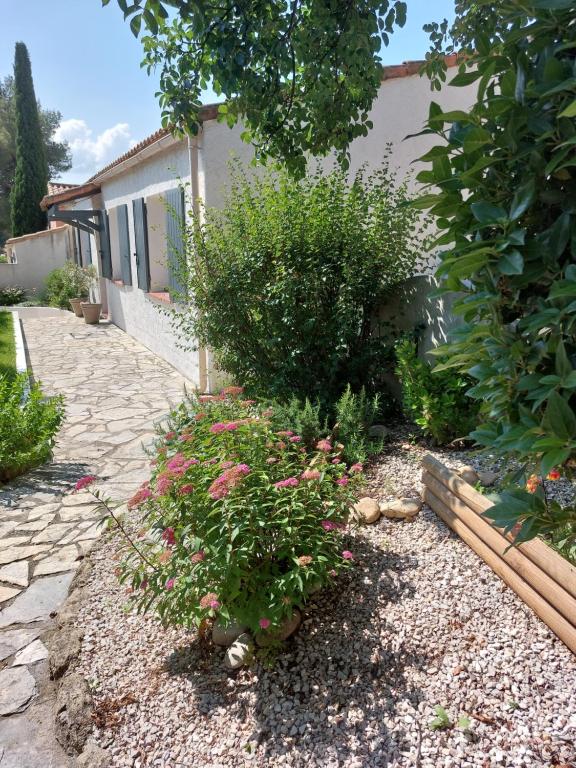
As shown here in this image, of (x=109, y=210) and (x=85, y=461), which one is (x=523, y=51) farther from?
(x=109, y=210)

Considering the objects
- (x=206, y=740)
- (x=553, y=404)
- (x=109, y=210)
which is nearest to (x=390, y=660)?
(x=206, y=740)

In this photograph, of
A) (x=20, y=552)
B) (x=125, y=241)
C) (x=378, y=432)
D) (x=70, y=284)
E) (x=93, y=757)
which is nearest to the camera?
(x=93, y=757)

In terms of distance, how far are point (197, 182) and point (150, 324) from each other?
410 centimetres

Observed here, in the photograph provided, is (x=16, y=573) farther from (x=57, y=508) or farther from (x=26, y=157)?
(x=26, y=157)

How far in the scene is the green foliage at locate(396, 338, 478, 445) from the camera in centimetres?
422

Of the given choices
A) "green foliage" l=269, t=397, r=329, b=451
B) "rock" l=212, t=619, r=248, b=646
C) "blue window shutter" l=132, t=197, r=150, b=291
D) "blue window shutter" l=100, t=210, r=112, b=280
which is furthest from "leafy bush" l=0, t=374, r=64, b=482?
"blue window shutter" l=100, t=210, r=112, b=280

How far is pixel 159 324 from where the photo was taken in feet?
33.4

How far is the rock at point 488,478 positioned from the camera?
345 centimetres

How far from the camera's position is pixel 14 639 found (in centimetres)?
301

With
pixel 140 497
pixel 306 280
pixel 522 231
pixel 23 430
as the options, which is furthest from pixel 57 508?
pixel 522 231

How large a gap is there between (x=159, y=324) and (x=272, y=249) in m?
5.38

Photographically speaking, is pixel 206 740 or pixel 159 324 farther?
pixel 159 324

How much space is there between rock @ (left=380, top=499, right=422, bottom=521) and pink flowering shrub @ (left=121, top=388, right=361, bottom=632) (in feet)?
1.90

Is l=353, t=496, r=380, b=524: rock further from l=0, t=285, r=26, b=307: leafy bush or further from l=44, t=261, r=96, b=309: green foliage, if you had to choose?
l=0, t=285, r=26, b=307: leafy bush
